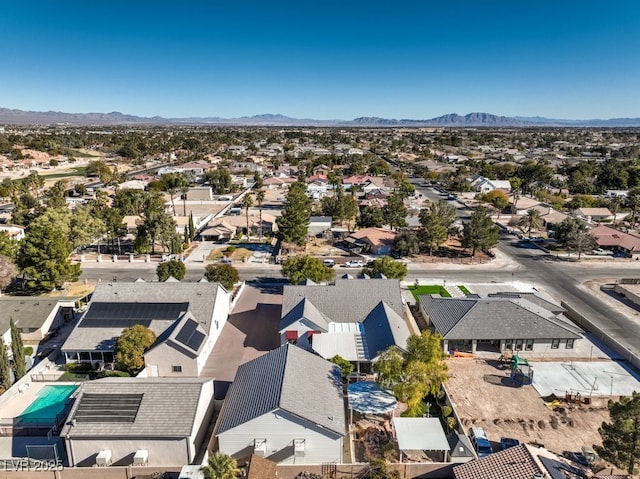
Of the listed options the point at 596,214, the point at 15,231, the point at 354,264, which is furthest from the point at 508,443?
the point at 596,214

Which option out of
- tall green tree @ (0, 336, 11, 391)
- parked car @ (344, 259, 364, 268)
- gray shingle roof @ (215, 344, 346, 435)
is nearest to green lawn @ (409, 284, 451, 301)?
parked car @ (344, 259, 364, 268)

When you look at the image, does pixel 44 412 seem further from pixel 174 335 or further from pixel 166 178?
pixel 166 178

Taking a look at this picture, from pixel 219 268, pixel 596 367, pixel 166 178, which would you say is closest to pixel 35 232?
pixel 219 268

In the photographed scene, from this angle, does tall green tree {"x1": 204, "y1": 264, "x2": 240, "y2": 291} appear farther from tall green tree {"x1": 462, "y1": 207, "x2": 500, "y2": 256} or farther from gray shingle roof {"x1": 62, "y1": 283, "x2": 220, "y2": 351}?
tall green tree {"x1": 462, "y1": 207, "x2": 500, "y2": 256}

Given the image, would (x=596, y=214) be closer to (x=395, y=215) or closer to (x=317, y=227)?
(x=395, y=215)

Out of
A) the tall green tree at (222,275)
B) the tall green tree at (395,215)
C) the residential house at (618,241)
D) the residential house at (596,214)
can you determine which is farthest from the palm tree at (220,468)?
the residential house at (596,214)

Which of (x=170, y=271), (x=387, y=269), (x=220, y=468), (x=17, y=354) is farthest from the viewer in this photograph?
(x=170, y=271)

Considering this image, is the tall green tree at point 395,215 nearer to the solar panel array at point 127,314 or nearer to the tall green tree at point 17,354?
the solar panel array at point 127,314
